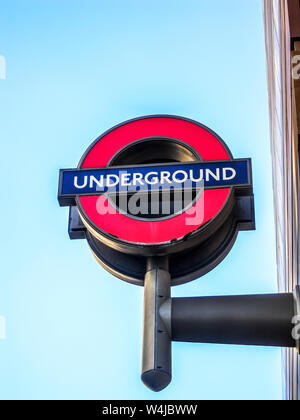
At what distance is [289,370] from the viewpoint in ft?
46.0

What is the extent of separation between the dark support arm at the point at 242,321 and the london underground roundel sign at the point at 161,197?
3.38ft

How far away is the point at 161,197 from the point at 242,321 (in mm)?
1842

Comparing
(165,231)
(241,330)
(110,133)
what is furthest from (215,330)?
(110,133)

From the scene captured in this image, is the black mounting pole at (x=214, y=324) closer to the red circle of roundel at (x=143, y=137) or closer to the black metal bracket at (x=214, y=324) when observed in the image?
the black metal bracket at (x=214, y=324)

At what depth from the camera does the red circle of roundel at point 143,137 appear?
4543 millimetres

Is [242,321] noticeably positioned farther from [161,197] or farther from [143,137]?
[143,137]

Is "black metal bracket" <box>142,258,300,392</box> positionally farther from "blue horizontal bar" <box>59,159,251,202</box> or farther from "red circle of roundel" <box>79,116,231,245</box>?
"blue horizontal bar" <box>59,159,251,202</box>

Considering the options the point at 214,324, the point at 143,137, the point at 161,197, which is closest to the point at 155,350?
the point at 214,324

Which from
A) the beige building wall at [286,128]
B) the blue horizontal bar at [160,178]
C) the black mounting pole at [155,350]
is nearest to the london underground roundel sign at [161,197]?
the blue horizontal bar at [160,178]

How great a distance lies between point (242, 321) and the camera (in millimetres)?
3277

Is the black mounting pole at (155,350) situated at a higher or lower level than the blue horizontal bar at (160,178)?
lower

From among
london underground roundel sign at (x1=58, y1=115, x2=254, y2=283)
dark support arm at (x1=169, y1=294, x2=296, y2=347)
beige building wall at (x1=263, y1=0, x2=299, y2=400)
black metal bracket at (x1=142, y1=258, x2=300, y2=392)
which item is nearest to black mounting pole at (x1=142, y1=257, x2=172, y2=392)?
black metal bracket at (x1=142, y1=258, x2=300, y2=392)
